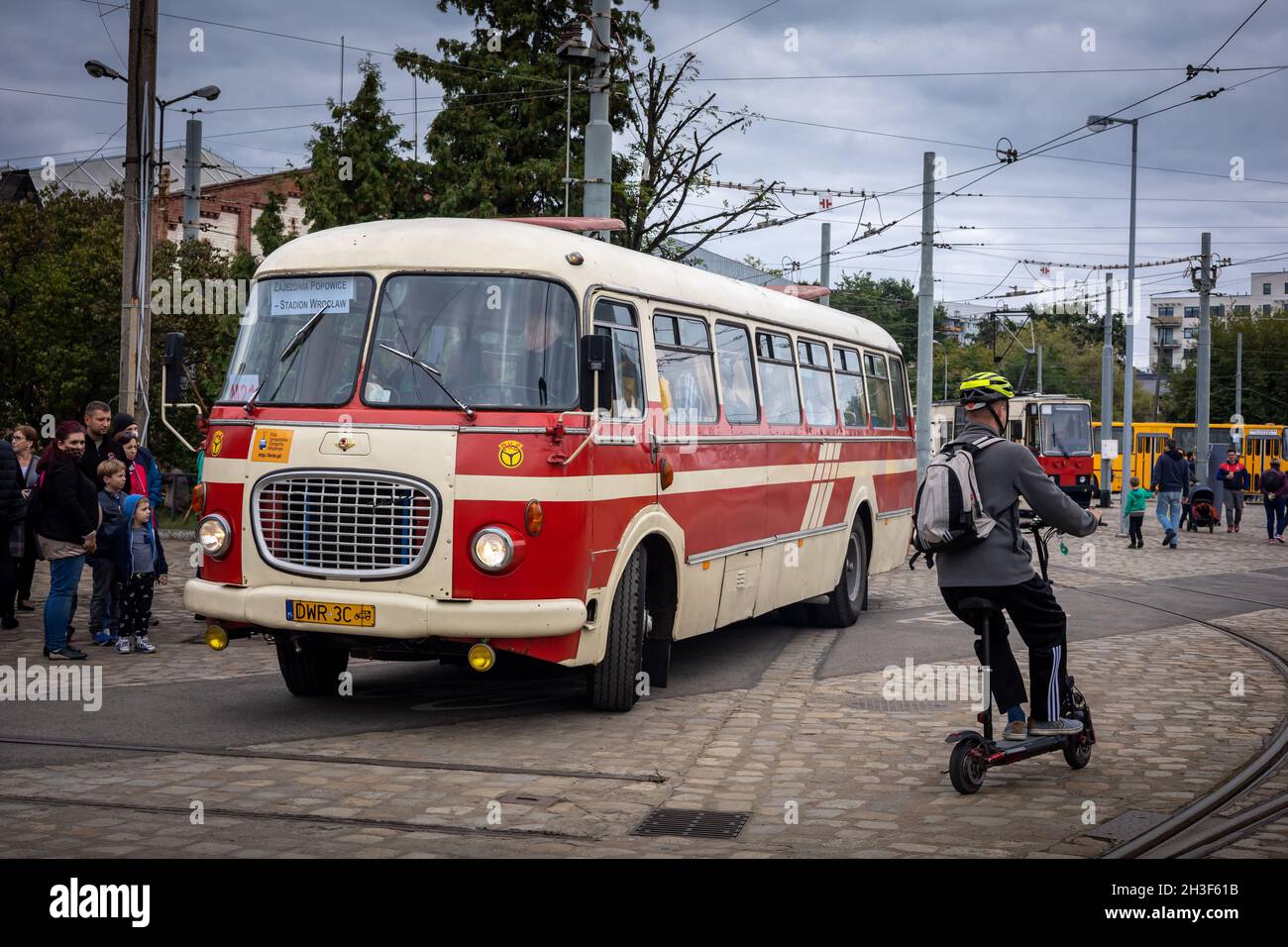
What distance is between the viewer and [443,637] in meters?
8.66

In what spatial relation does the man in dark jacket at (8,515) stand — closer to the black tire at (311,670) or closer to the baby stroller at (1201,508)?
the black tire at (311,670)

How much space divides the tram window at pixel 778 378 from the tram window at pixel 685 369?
1.37m

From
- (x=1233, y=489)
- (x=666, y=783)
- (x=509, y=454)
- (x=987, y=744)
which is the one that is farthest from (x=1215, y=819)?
(x=1233, y=489)

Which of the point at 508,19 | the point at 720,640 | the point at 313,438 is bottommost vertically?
the point at 720,640

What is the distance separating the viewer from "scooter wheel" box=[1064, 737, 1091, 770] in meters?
7.83

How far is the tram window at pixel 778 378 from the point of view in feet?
41.9

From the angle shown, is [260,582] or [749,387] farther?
[749,387]

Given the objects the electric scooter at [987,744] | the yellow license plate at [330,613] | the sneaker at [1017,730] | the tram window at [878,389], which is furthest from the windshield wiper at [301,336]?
the tram window at [878,389]

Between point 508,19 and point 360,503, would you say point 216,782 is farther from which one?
point 508,19

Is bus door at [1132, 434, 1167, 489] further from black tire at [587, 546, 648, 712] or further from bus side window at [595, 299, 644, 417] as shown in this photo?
black tire at [587, 546, 648, 712]

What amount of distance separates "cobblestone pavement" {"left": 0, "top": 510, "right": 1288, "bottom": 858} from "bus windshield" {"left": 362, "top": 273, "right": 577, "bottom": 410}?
6.69 feet

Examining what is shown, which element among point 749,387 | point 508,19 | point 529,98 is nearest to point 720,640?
point 749,387
